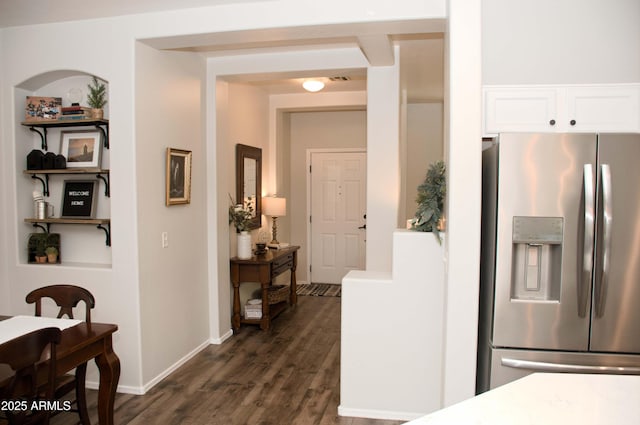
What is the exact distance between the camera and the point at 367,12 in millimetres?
2889

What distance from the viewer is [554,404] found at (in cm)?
138

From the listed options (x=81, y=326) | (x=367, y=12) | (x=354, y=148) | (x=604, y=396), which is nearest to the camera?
(x=604, y=396)

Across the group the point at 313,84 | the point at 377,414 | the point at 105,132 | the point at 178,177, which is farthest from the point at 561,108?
the point at 105,132

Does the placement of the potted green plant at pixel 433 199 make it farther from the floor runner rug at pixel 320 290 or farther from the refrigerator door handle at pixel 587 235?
the floor runner rug at pixel 320 290

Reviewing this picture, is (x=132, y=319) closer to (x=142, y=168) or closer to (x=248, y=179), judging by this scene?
(x=142, y=168)

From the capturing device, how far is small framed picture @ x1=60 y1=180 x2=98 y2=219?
3652 mm

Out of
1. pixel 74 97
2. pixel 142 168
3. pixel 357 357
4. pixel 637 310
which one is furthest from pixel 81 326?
pixel 637 310

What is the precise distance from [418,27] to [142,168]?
2.16m

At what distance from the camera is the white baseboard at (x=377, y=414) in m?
3.09

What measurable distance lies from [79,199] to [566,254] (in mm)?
3421

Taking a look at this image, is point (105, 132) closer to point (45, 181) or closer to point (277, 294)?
point (45, 181)

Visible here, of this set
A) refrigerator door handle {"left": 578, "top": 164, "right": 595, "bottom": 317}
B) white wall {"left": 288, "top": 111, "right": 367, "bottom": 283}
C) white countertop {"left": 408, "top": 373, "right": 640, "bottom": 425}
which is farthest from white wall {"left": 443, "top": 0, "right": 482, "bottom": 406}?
white wall {"left": 288, "top": 111, "right": 367, "bottom": 283}

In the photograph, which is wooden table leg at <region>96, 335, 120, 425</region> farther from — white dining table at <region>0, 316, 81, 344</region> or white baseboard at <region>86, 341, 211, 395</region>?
white baseboard at <region>86, 341, 211, 395</region>

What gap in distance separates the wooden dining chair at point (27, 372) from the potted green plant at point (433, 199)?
2.15 metres
